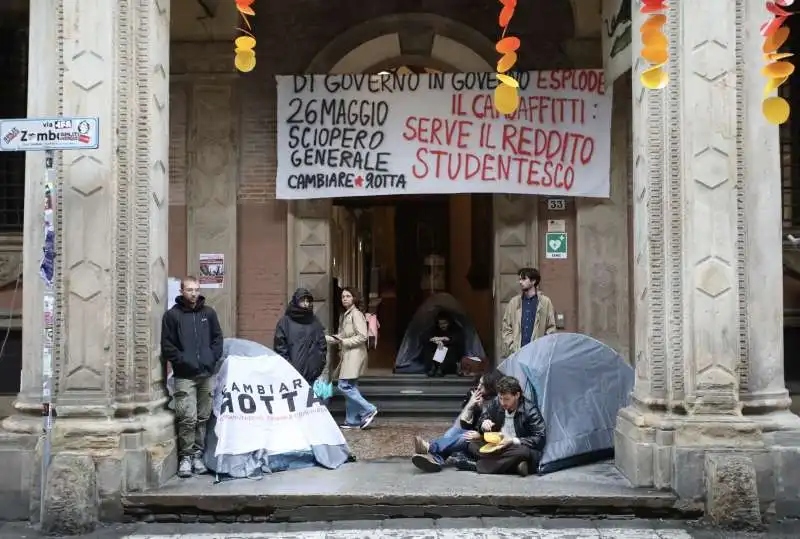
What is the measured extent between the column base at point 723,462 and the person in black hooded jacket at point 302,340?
3.53 metres

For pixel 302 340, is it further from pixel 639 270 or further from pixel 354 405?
pixel 639 270

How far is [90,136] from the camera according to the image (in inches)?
250

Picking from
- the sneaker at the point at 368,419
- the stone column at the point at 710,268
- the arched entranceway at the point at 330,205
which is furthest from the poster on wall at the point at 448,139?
the sneaker at the point at 368,419

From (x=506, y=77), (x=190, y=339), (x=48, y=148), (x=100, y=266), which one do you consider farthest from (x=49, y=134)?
(x=506, y=77)

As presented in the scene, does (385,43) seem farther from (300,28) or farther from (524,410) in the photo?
(524,410)

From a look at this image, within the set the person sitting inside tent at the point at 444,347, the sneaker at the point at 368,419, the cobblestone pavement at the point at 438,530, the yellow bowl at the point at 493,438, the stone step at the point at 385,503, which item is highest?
the person sitting inside tent at the point at 444,347

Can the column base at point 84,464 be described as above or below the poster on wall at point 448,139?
below

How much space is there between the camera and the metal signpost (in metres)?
6.26

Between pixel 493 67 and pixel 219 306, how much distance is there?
5.08 metres

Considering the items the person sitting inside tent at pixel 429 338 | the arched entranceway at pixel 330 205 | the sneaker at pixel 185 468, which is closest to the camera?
the sneaker at pixel 185 468

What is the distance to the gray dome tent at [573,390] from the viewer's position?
7.58m

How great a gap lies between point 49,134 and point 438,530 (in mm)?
4650

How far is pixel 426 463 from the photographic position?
7.27 meters

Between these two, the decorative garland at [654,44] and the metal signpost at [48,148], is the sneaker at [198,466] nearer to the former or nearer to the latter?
the metal signpost at [48,148]
